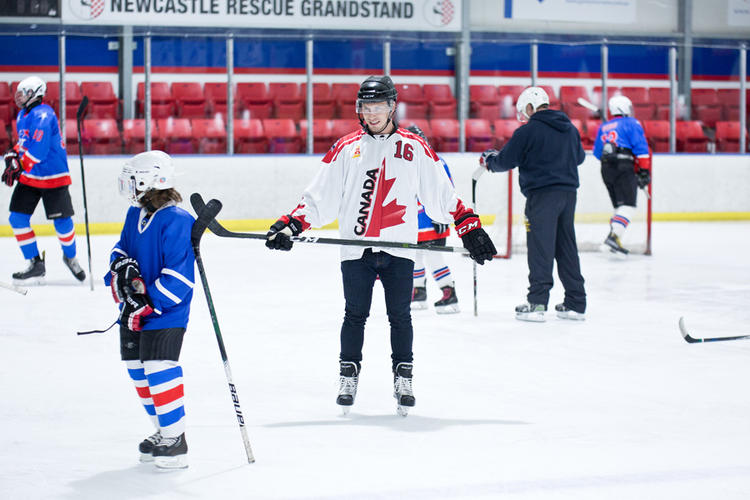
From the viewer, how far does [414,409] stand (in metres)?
3.76

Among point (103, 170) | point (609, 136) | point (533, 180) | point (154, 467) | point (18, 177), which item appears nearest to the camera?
point (154, 467)

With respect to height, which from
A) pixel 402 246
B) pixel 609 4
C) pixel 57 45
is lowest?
pixel 402 246

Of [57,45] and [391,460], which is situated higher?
[57,45]

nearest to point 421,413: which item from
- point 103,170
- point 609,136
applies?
point 609,136

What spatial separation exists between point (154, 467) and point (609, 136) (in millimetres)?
6845

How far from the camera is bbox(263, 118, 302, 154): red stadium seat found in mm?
11352

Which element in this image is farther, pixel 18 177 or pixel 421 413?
pixel 18 177

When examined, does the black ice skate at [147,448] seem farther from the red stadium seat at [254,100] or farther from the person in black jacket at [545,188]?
the red stadium seat at [254,100]

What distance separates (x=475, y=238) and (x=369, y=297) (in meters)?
0.44

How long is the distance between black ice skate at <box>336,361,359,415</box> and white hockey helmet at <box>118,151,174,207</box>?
3.47 ft

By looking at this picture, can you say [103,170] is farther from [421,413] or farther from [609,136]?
[421,413]

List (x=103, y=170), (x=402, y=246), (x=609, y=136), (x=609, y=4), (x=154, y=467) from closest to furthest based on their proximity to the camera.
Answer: (x=154, y=467), (x=402, y=246), (x=609, y=136), (x=103, y=170), (x=609, y=4)

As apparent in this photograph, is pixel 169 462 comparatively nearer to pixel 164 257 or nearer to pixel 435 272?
pixel 164 257

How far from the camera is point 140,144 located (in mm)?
10914
